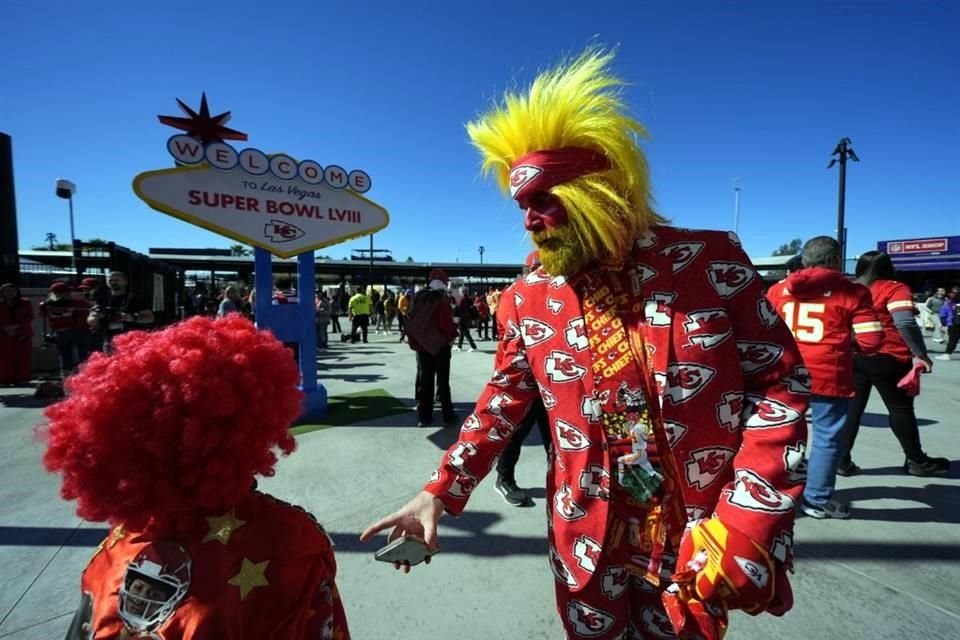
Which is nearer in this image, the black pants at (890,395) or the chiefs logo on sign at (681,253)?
the chiefs logo on sign at (681,253)

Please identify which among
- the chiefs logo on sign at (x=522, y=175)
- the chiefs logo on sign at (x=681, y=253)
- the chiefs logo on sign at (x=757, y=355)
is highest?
the chiefs logo on sign at (x=522, y=175)

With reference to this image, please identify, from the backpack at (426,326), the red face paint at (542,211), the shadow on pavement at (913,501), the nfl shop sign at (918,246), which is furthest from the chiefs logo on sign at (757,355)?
the nfl shop sign at (918,246)

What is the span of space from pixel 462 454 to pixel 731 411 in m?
0.72

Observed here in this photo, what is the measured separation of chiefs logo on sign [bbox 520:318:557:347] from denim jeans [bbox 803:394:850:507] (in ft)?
8.82

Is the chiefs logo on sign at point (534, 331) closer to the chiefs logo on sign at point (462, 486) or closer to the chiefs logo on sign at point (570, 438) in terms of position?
the chiefs logo on sign at point (570, 438)

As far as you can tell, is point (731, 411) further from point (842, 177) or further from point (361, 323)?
point (842, 177)

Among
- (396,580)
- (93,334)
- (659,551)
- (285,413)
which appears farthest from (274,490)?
(93,334)

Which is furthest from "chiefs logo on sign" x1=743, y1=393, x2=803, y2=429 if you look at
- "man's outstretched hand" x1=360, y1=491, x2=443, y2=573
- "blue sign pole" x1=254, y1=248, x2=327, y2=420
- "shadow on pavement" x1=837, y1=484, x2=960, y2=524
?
"blue sign pole" x1=254, y1=248, x2=327, y2=420

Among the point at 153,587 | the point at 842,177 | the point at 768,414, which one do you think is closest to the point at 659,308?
the point at 768,414

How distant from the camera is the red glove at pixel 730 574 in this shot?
850 millimetres

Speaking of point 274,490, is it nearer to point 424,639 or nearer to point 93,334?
point 424,639

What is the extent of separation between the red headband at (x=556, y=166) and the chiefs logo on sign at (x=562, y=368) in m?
0.46

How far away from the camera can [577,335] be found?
3.95 feet

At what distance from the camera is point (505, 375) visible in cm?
139
